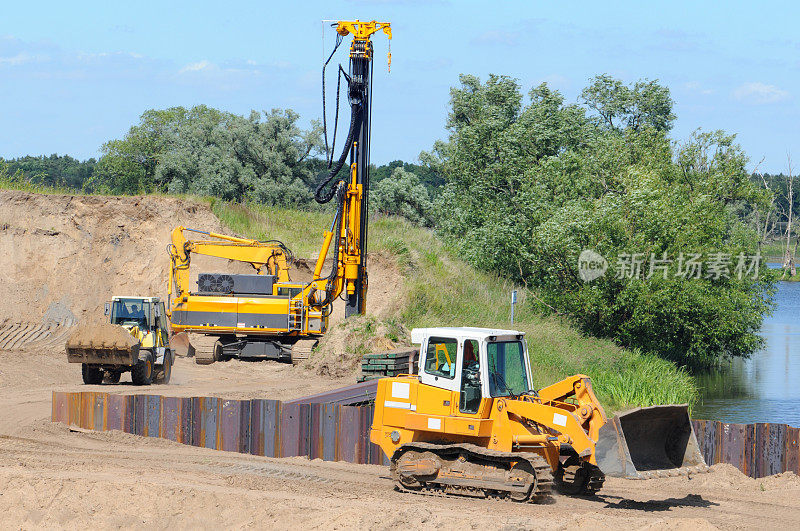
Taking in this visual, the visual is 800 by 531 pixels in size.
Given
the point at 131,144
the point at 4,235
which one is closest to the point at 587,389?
the point at 4,235

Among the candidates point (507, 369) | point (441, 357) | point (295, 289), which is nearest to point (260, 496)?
point (441, 357)

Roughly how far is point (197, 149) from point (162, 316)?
40.0 metres

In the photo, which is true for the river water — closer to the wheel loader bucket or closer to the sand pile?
the wheel loader bucket

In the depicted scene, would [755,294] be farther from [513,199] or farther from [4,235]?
[4,235]

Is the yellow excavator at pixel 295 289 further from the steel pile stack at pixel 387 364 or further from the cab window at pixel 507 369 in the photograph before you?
the cab window at pixel 507 369

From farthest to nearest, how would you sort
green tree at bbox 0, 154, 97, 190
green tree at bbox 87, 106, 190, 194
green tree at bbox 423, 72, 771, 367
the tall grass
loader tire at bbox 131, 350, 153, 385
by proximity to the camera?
green tree at bbox 0, 154, 97, 190, green tree at bbox 87, 106, 190, 194, green tree at bbox 423, 72, 771, 367, the tall grass, loader tire at bbox 131, 350, 153, 385

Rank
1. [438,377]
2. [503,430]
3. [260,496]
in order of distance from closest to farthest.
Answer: [260,496] → [503,430] → [438,377]

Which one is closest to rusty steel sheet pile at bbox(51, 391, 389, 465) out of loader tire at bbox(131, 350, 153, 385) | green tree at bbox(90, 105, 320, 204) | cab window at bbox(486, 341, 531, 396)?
cab window at bbox(486, 341, 531, 396)

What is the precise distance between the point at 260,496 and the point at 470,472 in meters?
2.80

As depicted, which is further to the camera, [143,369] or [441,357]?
[143,369]

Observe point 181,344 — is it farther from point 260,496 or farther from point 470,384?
point 470,384

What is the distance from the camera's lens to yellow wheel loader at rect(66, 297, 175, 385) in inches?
782

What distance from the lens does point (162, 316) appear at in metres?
22.3

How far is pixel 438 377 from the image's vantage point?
11.8 metres
